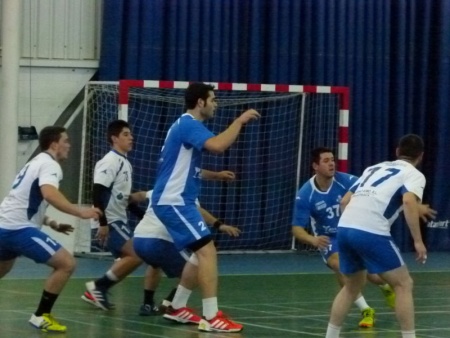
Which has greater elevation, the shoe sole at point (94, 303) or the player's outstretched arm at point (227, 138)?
the player's outstretched arm at point (227, 138)

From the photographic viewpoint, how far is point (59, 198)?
9.00 meters

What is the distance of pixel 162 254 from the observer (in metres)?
10.0

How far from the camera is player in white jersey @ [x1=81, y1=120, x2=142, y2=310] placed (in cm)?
1068

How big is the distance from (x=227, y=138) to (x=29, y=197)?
1762 mm

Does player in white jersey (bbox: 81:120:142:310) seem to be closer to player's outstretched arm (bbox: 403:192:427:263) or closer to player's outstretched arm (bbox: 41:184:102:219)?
player's outstretched arm (bbox: 41:184:102:219)

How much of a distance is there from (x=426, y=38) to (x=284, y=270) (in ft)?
17.7

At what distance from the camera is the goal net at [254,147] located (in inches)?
665

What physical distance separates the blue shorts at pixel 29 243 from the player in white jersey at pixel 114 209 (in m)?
1.31

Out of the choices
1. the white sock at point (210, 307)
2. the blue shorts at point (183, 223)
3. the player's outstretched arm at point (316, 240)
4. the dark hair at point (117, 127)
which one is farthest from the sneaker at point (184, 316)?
the dark hair at point (117, 127)

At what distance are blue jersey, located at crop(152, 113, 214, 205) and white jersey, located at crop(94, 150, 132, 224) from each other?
1.57 meters

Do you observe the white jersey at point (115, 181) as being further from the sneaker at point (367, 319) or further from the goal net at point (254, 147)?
the goal net at point (254, 147)

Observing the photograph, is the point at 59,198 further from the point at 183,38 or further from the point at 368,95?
the point at 368,95

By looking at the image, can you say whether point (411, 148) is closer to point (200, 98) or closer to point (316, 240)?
point (316, 240)

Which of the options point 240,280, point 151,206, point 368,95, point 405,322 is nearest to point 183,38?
point 368,95
